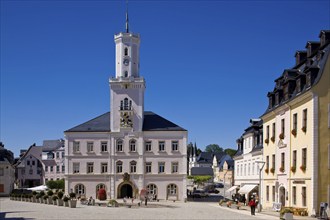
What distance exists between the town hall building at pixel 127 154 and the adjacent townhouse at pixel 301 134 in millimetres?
27602

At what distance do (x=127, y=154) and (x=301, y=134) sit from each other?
1596 inches

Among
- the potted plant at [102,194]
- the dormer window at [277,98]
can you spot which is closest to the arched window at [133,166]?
the potted plant at [102,194]

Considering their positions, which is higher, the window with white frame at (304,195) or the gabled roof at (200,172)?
the window with white frame at (304,195)

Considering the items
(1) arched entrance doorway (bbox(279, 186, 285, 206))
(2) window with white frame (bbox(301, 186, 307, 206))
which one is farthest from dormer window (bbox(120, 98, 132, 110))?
(2) window with white frame (bbox(301, 186, 307, 206))

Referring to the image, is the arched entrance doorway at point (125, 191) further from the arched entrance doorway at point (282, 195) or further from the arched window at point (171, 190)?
the arched entrance doorway at point (282, 195)

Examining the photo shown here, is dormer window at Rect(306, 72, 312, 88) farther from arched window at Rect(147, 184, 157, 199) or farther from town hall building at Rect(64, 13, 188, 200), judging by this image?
arched window at Rect(147, 184, 157, 199)

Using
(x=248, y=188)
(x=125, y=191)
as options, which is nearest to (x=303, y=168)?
(x=248, y=188)

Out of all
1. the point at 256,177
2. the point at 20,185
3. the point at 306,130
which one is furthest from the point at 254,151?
the point at 20,185

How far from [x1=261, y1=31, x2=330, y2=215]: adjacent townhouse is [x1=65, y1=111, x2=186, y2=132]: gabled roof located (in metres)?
28.7

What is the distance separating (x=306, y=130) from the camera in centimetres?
3597

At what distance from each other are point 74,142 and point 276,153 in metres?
39.1

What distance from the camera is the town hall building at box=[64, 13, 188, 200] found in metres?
73.6

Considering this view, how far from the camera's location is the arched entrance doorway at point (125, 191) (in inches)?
2926

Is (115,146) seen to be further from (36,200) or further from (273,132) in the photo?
(273,132)
